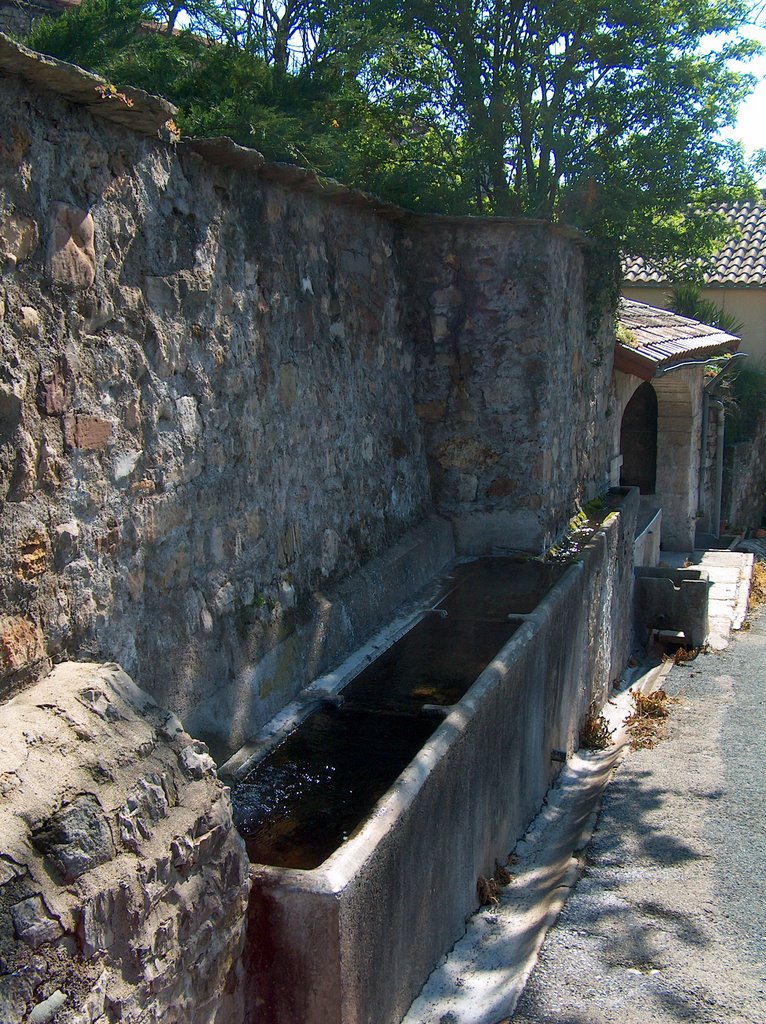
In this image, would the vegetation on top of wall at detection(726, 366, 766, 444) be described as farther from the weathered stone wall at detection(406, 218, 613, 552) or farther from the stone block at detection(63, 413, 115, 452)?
the stone block at detection(63, 413, 115, 452)

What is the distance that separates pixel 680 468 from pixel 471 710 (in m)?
9.45

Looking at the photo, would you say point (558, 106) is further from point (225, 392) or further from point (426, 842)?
point (426, 842)

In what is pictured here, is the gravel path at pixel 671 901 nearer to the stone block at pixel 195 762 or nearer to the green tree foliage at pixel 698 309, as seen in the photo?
the stone block at pixel 195 762

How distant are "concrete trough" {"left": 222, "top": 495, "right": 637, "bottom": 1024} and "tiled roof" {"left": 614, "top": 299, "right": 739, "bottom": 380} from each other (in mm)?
2720

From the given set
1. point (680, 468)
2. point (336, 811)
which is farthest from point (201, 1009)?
point (680, 468)

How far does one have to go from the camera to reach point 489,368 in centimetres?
607

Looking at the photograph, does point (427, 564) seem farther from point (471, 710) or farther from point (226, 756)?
A: point (226, 756)

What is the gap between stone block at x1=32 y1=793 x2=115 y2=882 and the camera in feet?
6.59

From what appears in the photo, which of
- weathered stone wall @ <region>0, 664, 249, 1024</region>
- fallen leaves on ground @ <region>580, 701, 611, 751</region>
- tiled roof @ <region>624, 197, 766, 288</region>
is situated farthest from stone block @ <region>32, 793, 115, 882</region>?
tiled roof @ <region>624, 197, 766, 288</region>

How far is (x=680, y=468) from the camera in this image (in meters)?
12.6

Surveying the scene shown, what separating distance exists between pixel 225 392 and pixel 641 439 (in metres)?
9.98

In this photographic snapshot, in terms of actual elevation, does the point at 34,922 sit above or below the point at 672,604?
above

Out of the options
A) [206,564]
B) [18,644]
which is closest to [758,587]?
[206,564]

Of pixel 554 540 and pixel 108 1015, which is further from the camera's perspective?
pixel 554 540
